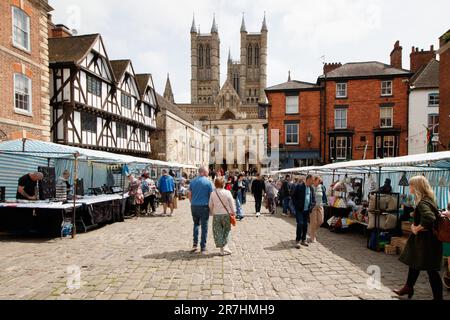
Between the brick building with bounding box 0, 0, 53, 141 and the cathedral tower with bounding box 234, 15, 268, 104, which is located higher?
the cathedral tower with bounding box 234, 15, 268, 104

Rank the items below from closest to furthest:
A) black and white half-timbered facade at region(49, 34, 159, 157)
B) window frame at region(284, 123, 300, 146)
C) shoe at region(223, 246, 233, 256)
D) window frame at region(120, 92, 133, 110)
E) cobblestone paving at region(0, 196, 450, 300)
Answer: cobblestone paving at region(0, 196, 450, 300), shoe at region(223, 246, 233, 256), black and white half-timbered facade at region(49, 34, 159, 157), window frame at region(120, 92, 133, 110), window frame at region(284, 123, 300, 146)

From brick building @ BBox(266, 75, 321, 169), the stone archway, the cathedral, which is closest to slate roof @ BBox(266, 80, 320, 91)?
brick building @ BBox(266, 75, 321, 169)

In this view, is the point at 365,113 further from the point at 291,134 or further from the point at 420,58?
the point at 420,58

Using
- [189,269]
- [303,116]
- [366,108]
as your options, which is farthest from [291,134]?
[189,269]

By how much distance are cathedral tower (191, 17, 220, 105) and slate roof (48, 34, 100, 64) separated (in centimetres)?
6708

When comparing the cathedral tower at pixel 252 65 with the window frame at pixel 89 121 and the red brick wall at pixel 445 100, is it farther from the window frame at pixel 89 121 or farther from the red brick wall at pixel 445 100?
the red brick wall at pixel 445 100

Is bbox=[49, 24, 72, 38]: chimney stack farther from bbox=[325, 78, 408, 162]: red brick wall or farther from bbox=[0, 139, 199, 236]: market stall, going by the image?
bbox=[325, 78, 408, 162]: red brick wall

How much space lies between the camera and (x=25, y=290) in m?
4.48

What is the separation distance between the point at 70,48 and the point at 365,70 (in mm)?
24521

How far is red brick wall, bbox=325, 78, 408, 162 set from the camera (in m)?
25.7

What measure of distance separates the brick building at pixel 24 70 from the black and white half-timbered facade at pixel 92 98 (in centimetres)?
319

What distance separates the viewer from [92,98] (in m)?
20.2

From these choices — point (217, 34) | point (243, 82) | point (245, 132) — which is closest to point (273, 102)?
point (245, 132)

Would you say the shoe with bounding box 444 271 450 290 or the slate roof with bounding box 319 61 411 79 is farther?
the slate roof with bounding box 319 61 411 79
